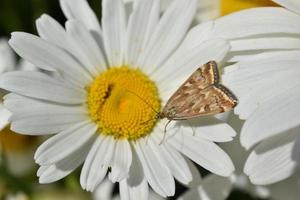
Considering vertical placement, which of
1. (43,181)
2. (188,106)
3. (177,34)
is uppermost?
(177,34)

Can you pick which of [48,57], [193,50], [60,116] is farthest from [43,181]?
[193,50]

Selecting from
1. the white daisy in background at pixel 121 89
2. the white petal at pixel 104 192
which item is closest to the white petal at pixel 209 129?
the white daisy in background at pixel 121 89

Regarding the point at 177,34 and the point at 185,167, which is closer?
the point at 185,167

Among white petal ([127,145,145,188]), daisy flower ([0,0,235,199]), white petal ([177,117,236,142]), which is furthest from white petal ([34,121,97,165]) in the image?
white petal ([177,117,236,142])

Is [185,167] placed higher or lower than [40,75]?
lower

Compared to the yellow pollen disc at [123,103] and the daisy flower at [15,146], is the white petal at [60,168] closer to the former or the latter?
the yellow pollen disc at [123,103]

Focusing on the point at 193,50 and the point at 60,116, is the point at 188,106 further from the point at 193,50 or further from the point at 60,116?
the point at 60,116
